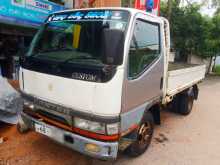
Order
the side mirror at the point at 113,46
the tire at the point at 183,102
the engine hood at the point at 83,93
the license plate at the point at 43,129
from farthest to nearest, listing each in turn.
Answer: the tire at the point at 183,102
the license plate at the point at 43,129
the engine hood at the point at 83,93
the side mirror at the point at 113,46

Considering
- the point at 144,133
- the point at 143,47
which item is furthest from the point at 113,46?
the point at 144,133

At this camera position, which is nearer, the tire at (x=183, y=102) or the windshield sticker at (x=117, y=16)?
the windshield sticker at (x=117, y=16)

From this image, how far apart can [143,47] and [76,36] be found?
0.94 m

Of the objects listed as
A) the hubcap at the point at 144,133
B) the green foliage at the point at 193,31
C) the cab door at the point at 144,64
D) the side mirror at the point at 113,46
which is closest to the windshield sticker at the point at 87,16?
the cab door at the point at 144,64

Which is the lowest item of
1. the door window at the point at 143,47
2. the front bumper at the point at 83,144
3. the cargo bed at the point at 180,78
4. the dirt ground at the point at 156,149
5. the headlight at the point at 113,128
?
the dirt ground at the point at 156,149

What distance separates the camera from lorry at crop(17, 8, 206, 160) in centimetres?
242

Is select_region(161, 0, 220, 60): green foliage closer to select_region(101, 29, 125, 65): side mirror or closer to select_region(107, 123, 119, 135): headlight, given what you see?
select_region(101, 29, 125, 65): side mirror

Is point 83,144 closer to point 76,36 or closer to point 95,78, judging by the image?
point 95,78

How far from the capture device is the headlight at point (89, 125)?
2.47 metres

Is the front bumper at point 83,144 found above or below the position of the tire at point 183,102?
above

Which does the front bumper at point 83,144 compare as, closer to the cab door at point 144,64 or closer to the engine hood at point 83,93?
the engine hood at point 83,93

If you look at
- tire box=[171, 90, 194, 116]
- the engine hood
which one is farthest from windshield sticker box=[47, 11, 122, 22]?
tire box=[171, 90, 194, 116]

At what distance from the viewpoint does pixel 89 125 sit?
8.26ft

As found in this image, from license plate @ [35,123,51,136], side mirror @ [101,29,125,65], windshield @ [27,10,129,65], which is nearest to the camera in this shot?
side mirror @ [101,29,125,65]
